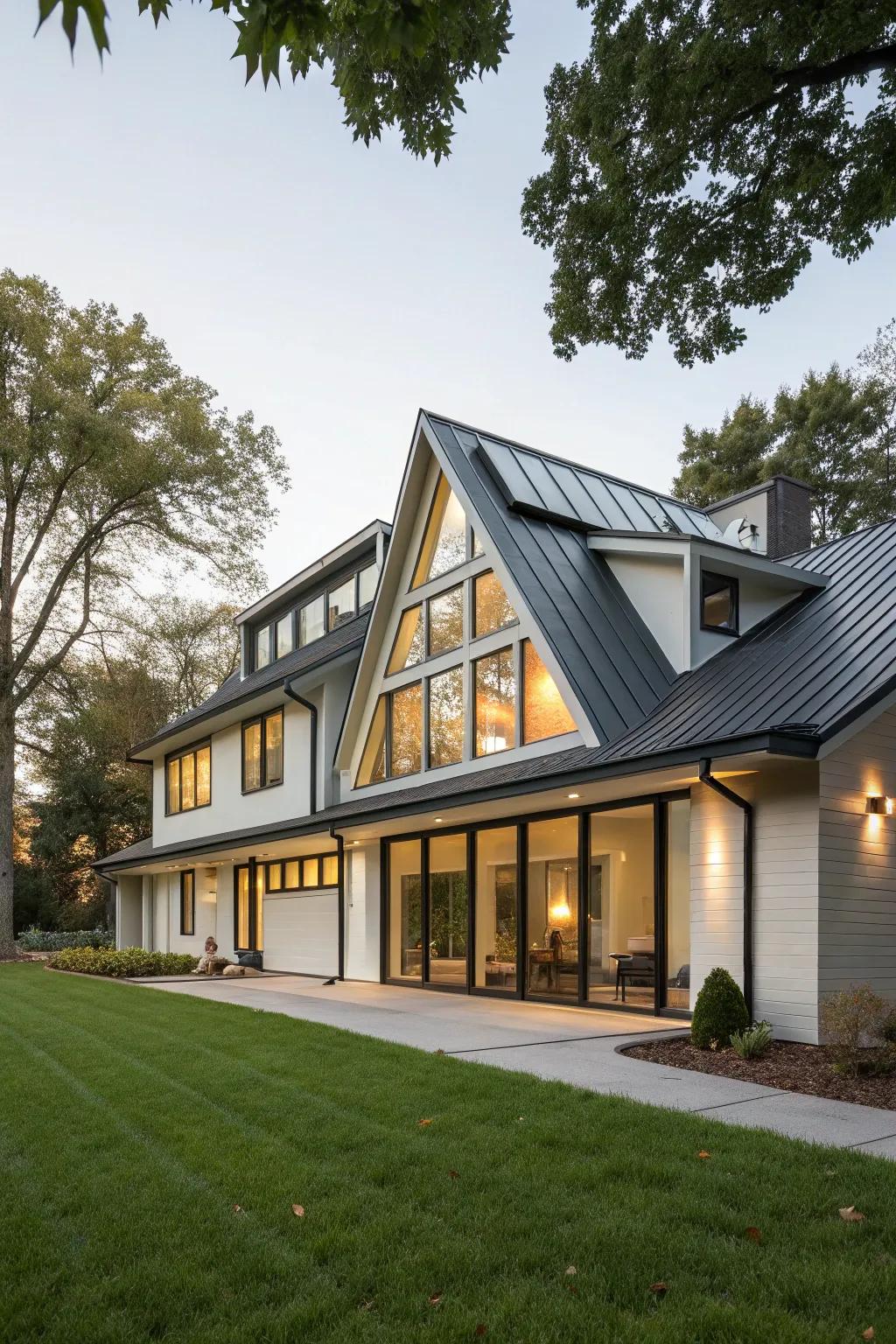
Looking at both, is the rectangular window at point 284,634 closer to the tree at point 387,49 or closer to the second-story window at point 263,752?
the second-story window at point 263,752

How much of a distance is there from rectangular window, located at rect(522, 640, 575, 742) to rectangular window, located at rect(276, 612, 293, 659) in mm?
11158

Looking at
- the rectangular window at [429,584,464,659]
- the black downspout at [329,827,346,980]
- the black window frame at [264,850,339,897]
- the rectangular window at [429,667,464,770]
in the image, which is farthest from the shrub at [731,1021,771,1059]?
the black window frame at [264,850,339,897]

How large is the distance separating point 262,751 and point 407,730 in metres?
5.53

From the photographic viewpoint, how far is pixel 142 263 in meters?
17.7

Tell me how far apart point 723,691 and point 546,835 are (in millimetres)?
3556

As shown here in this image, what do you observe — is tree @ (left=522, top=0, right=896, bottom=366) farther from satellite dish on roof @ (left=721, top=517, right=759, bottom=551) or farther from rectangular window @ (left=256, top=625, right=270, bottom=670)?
rectangular window @ (left=256, top=625, right=270, bottom=670)

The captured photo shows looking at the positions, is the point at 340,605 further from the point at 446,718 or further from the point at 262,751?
the point at 446,718

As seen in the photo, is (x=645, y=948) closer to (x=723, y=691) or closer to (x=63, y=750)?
(x=723, y=691)

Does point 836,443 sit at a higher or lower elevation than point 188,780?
higher

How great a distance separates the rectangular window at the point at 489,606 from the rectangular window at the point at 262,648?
A: 37.3ft

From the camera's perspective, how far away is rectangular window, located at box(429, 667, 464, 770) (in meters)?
16.2

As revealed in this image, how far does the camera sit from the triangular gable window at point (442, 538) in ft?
53.7

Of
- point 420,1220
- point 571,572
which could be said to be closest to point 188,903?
point 571,572

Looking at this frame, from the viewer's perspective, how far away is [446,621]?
54.5 ft
